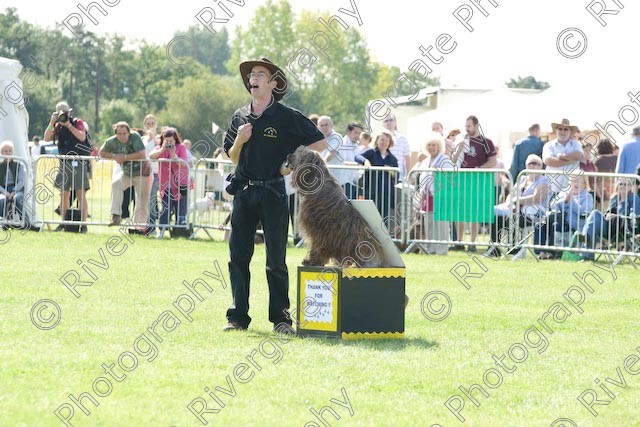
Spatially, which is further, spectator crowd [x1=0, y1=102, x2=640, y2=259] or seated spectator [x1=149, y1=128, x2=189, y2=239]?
seated spectator [x1=149, y1=128, x2=189, y2=239]

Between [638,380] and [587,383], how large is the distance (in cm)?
44

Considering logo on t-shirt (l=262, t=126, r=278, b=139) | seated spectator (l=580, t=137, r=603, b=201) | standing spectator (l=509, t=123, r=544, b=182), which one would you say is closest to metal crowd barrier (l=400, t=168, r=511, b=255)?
standing spectator (l=509, t=123, r=544, b=182)

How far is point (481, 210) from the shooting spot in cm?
1722

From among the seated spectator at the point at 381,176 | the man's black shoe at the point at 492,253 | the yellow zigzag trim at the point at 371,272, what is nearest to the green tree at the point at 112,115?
the seated spectator at the point at 381,176

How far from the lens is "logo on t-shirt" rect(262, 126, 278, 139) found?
352 inches

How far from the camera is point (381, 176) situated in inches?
705

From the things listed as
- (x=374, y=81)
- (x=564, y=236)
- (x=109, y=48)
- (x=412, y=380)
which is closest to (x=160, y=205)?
(x=564, y=236)

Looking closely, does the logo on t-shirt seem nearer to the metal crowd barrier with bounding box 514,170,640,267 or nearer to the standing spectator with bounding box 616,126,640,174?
the metal crowd barrier with bounding box 514,170,640,267

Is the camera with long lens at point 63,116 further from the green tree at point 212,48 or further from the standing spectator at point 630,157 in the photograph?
the green tree at point 212,48

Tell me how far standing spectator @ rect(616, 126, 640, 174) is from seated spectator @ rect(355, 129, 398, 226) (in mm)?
3458

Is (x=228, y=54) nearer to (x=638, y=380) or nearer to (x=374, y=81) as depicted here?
(x=374, y=81)

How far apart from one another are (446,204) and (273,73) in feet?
28.9

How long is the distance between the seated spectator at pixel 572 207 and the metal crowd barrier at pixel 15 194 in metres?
8.37

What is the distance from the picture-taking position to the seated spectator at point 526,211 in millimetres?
16922
